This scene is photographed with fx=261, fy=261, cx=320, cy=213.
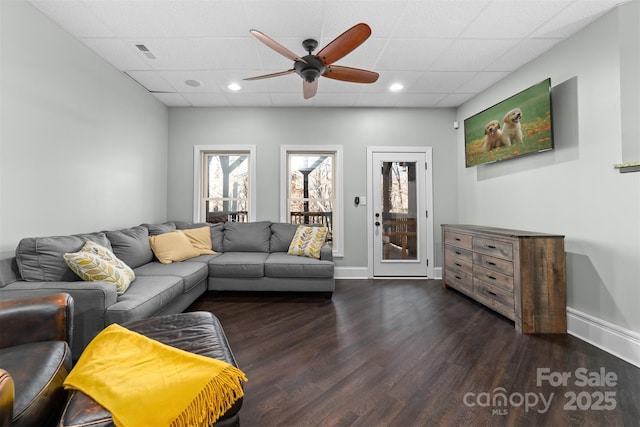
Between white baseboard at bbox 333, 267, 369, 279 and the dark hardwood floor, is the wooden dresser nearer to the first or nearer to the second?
the dark hardwood floor

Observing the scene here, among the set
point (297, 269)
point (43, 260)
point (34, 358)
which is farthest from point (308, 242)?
point (34, 358)

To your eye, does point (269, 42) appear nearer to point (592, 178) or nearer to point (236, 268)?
point (236, 268)

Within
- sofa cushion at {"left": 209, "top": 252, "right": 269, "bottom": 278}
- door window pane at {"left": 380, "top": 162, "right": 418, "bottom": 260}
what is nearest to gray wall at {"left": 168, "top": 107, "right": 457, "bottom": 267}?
door window pane at {"left": 380, "top": 162, "right": 418, "bottom": 260}

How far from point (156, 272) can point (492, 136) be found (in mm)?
4238

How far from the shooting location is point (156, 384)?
104 centimetres

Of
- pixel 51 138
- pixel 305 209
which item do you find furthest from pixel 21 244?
pixel 305 209

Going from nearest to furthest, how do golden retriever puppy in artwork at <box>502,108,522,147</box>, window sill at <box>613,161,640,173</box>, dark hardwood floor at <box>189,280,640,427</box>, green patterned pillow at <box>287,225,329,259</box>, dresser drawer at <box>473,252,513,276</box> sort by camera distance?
dark hardwood floor at <box>189,280,640,427</box> → window sill at <box>613,161,640,173</box> → dresser drawer at <box>473,252,513,276</box> → golden retriever puppy in artwork at <box>502,108,522,147</box> → green patterned pillow at <box>287,225,329,259</box>

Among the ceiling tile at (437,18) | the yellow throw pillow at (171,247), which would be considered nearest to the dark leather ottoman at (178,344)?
the yellow throw pillow at (171,247)

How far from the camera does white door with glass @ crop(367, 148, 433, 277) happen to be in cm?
424

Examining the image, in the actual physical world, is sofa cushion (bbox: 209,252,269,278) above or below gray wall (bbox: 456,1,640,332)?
below

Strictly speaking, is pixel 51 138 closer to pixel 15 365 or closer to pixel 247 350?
pixel 15 365

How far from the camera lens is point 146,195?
375cm

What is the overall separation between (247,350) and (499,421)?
1709 mm

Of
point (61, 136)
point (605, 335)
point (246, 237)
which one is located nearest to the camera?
point (605, 335)
